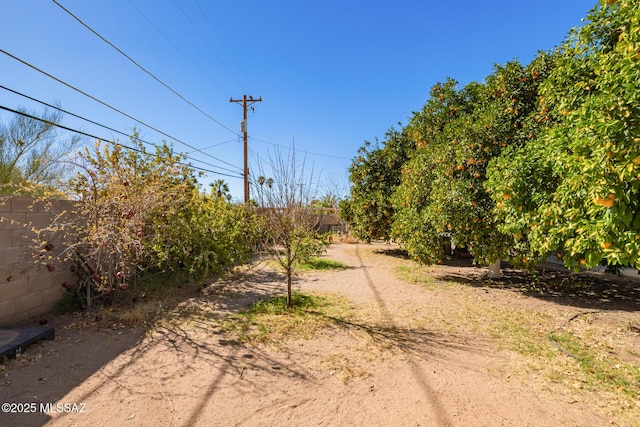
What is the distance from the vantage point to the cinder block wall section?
4.57m

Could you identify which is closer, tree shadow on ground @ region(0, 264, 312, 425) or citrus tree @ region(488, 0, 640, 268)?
citrus tree @ region(488, 0, 640, 268)

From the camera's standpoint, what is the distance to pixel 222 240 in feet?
24.3

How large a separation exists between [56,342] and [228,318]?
239 centimetres

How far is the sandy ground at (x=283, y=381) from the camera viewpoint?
2861mm

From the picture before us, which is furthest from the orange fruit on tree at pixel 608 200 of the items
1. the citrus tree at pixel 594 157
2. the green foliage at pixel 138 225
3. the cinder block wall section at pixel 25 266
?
the cinder block wall section at pixel 25 266

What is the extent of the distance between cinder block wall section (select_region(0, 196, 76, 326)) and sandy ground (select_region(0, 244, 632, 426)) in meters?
0.53

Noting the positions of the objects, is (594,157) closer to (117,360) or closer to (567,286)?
(117,360)

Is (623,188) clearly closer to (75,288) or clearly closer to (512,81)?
(512,81)

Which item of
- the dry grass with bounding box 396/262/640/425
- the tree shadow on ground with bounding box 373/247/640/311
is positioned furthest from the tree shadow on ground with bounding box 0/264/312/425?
the tree shadow on ground with bounding box 373/247/640/311

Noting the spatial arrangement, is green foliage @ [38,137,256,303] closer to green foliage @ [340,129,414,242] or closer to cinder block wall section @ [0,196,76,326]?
cinder block wall section @ [0,196,76,326]

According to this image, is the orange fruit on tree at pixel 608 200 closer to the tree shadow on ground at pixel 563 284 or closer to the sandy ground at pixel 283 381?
the sandy ground at pixel 283 381

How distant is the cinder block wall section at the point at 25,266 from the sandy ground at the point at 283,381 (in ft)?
1.75

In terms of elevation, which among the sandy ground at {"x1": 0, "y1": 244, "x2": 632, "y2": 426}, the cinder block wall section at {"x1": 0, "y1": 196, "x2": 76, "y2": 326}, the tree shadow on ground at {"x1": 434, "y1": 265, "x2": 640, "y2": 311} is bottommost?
the sandy ground at {"x1": 0, "y1": 244, "x2": 632, "y2": 426}

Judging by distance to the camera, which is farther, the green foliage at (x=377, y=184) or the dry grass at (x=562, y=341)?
the green foliage at (x=377, y=184)
